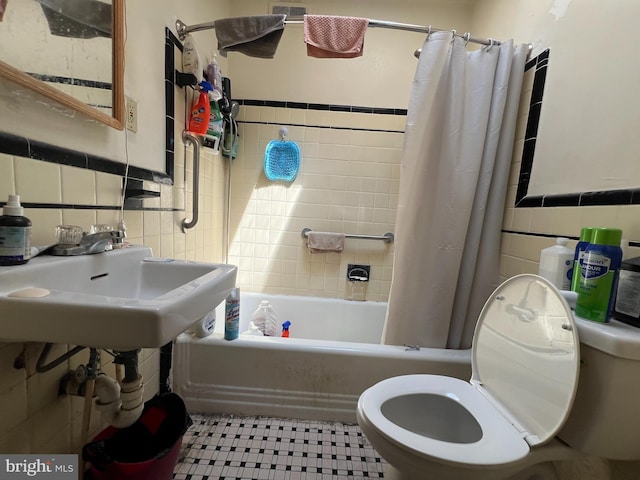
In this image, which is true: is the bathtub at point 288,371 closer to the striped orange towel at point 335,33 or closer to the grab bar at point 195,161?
the grab bar at point 195,161

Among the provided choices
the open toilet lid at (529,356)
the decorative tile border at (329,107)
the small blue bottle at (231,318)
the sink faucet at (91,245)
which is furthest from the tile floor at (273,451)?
the decorative tile border at (329,107)

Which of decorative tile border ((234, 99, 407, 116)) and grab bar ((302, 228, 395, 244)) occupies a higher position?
decorative tile border ((234, 99, 407, 116))

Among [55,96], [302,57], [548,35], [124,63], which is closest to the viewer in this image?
[55,96]

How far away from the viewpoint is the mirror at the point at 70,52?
2.03ft

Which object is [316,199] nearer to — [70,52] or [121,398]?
[70,52]

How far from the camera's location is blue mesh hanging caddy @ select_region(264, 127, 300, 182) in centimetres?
199

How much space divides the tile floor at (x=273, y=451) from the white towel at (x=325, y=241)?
1.04 m

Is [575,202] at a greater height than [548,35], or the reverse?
[548,35]

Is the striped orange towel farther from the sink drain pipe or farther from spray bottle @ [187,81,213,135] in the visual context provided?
the sink drain pipe

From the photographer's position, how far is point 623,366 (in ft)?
2.04

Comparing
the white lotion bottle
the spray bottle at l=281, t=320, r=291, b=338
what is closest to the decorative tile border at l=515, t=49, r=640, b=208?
the white lotion bottle

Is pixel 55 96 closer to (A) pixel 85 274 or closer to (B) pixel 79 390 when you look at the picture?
(A) pixel 85 274

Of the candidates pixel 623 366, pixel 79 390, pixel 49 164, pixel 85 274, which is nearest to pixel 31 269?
pixel 85 274

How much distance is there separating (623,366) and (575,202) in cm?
59
